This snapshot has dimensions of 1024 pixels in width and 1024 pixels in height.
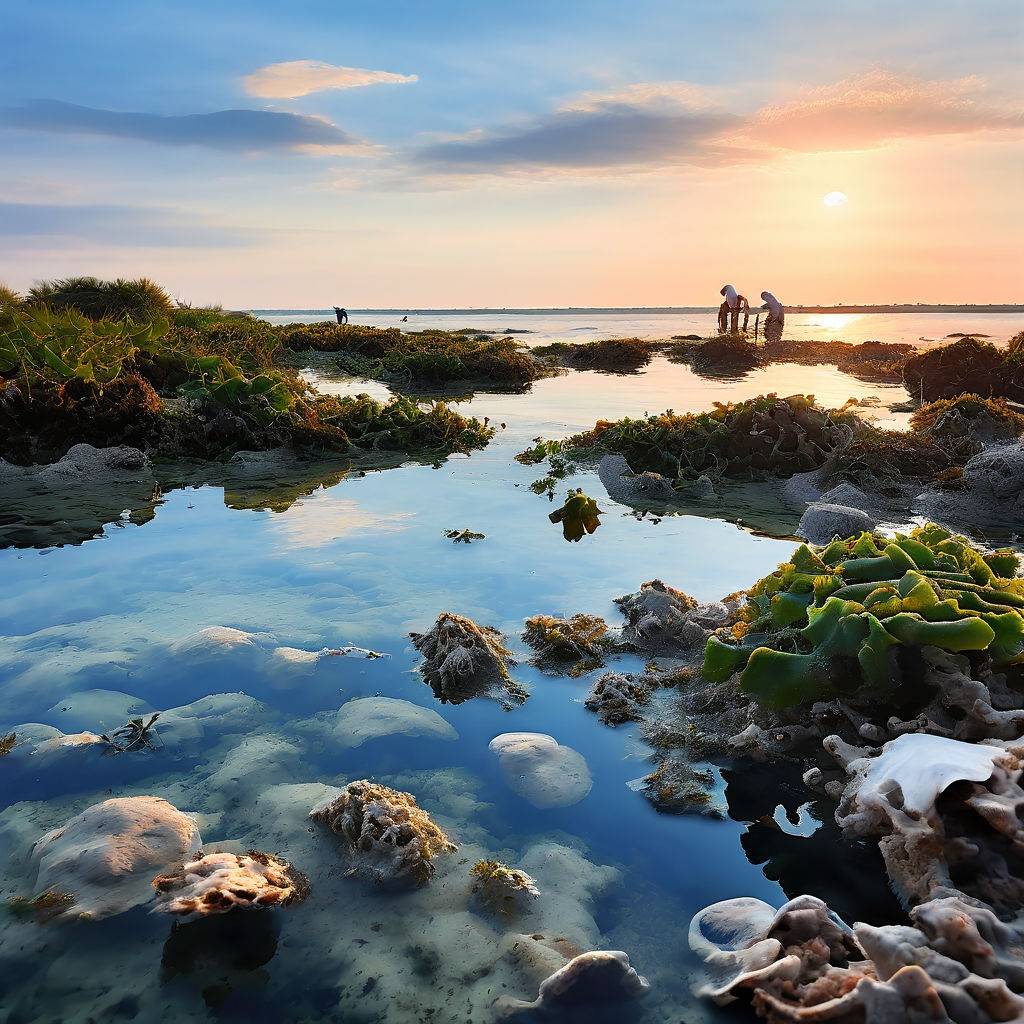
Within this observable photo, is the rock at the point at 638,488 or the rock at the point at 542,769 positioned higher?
the rock at the point at 638,488

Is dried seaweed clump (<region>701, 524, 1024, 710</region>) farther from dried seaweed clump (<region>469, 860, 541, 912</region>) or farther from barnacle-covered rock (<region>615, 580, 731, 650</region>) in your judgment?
dried seaweed clump (<region>469, 860, 541, 912</region>)

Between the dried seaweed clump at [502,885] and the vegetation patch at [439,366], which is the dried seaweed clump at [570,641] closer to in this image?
the dried seaweed clump at [502,885]

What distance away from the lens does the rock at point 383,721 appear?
3.19 meters

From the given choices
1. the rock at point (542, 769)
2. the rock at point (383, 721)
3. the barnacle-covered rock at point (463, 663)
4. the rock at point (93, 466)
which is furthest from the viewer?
the rock at point (93, 466)

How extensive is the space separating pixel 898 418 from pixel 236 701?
11.5 meters

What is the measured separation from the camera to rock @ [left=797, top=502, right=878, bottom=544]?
5836mm

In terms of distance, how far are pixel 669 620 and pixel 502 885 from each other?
1999 millimetres

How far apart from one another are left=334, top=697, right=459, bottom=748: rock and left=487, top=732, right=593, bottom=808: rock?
0.28 m

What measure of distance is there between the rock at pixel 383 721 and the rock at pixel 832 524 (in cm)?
371

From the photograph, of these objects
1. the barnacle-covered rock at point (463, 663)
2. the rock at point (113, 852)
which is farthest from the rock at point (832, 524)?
the rock at point (113, 852)

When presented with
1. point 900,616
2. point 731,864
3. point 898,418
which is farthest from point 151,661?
point 898,418

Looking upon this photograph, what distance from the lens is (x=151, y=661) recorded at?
3.84 metres

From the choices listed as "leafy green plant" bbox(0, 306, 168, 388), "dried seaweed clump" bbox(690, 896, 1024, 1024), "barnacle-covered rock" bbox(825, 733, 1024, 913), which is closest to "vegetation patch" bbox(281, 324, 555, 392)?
"leafy green plant" bbox(0, 306, 168, 388)

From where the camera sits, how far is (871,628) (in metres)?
2.86
